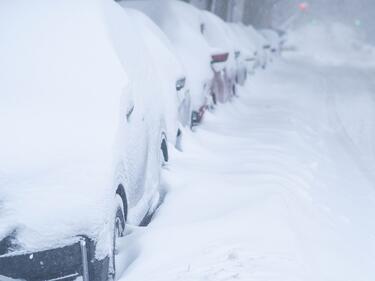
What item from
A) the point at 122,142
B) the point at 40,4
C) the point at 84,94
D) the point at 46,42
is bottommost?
the point at 122,142

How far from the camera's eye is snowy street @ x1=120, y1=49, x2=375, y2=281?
3.08 metres

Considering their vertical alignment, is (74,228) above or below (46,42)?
below

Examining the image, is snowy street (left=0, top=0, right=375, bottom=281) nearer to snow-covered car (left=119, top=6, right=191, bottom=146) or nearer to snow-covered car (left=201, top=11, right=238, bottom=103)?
snow-covered car (left=119, top=6, right=191, bottom=146)

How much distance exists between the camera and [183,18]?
26.6ft

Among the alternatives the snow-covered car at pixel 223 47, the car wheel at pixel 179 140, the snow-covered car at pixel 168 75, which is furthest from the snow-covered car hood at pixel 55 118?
the snow-covered car at pixel 223 47

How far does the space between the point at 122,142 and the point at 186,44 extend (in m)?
4.84

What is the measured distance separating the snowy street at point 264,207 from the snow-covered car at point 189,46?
0.45 metres

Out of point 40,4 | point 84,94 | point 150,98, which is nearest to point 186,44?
point 150,98

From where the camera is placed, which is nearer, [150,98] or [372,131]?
[150,98]

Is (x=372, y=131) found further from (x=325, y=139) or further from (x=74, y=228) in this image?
(x=74, y=228)

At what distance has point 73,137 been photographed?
271 centimetres

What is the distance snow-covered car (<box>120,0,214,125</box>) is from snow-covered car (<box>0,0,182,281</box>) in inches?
119

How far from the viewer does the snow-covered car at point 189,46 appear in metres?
7.01

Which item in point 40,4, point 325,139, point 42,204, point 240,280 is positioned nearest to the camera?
point 42,204
